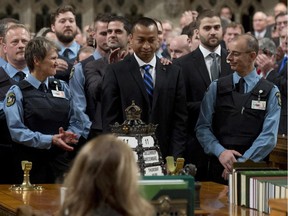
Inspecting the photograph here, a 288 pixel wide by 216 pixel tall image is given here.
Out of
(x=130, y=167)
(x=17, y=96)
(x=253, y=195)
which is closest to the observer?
(x=130, y=167)

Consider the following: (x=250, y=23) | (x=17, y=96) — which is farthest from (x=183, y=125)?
(x=250, y=23)

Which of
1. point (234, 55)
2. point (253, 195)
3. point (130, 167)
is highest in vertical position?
point (234, 55)

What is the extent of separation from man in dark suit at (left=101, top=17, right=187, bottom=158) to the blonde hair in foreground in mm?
3398

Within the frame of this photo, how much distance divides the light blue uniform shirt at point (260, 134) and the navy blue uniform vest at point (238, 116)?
1.9 inches

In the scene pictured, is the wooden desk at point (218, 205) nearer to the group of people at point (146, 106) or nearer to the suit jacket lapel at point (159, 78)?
the group of people at point (146, 106)

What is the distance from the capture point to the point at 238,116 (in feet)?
24.4

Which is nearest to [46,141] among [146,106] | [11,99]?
[11,99]

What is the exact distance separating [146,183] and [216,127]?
320 cm

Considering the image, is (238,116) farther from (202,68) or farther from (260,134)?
(202,68)

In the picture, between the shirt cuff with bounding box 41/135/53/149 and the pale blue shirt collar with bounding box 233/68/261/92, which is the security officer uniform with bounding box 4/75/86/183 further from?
the pale blue shirt collar with bounding box 233/68/261/92

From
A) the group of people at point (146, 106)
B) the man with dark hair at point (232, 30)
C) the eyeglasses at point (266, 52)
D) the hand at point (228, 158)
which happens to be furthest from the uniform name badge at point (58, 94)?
the man with dark hair at point (232, 30)

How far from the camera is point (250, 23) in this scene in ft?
53.5

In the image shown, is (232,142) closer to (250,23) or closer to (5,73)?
(5,73)

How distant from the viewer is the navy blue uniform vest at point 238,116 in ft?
24.3
